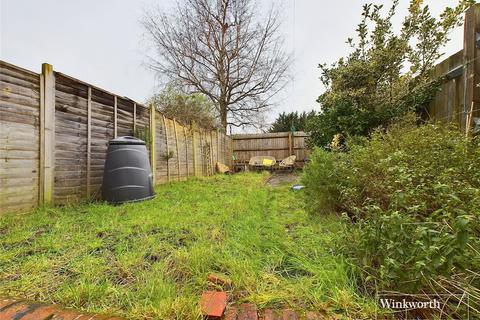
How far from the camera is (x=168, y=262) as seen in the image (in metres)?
1.60

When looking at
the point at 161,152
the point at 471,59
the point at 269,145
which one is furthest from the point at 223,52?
the point at 471,59

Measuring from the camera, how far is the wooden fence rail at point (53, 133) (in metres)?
2.69

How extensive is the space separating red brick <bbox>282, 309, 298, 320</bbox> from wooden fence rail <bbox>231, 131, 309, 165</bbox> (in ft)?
35.1

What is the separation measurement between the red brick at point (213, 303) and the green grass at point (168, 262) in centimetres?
4

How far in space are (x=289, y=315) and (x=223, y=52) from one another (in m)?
12.5

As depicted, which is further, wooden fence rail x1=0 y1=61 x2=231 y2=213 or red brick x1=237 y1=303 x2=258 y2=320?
wooden fence rail x1=0 y1=61 x2=231 y2=213

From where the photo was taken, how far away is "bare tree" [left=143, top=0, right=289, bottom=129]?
1185 cm

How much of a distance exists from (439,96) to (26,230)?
18.9 ft

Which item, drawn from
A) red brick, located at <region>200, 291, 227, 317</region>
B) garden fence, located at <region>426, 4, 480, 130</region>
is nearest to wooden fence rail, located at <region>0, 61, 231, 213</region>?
red brick, located at <region>200, 291, 227, 317</region>

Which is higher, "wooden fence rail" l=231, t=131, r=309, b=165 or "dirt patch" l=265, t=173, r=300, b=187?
"wooden fence rail" l=231, t=131, r=309, b=165

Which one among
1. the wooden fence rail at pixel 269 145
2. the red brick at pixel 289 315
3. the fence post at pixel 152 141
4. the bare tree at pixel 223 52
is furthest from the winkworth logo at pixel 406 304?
the bare tree at pixel 223 52

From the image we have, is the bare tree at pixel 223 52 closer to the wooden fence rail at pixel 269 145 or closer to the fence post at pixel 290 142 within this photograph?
the wooden fence rail at pixel 269 145

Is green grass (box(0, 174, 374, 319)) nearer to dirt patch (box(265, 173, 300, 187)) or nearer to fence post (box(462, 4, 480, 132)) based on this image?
fence post (box(462, 4, 480, 132))

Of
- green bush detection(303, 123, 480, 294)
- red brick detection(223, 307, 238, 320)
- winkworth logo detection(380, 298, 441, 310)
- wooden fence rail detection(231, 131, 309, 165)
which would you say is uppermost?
wooden fence rail detection(231, 131, 309, 165)
